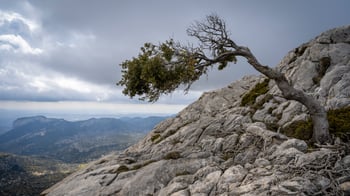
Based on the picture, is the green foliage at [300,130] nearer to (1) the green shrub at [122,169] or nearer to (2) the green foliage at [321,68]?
(2) the green foliage at [321,68]

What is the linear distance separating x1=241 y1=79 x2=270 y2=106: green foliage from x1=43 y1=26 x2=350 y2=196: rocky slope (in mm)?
161

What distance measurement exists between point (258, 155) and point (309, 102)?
21.2ft

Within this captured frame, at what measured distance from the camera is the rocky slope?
1416 cm

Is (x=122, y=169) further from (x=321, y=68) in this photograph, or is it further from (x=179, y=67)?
(x=321, y=68)

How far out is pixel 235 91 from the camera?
46.9 metres

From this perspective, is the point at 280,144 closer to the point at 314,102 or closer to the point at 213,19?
the point at 314,102

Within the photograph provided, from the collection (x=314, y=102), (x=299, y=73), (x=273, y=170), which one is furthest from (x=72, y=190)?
(x=299, y=73)

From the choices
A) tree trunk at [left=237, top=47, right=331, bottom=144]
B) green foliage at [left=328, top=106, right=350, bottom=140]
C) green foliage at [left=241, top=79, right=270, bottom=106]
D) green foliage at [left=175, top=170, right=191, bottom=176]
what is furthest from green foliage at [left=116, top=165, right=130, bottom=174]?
green foliage at [left=241, top=79, right=270, bottom=106]

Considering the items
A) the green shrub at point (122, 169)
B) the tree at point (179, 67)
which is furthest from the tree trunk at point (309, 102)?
the green shrub at point (122, 169)

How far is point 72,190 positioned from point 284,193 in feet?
60.5

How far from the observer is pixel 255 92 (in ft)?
125

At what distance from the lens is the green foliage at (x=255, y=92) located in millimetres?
35331

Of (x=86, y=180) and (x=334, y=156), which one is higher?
(x=334, y=156)

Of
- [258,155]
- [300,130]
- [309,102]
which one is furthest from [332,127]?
[258,155]
